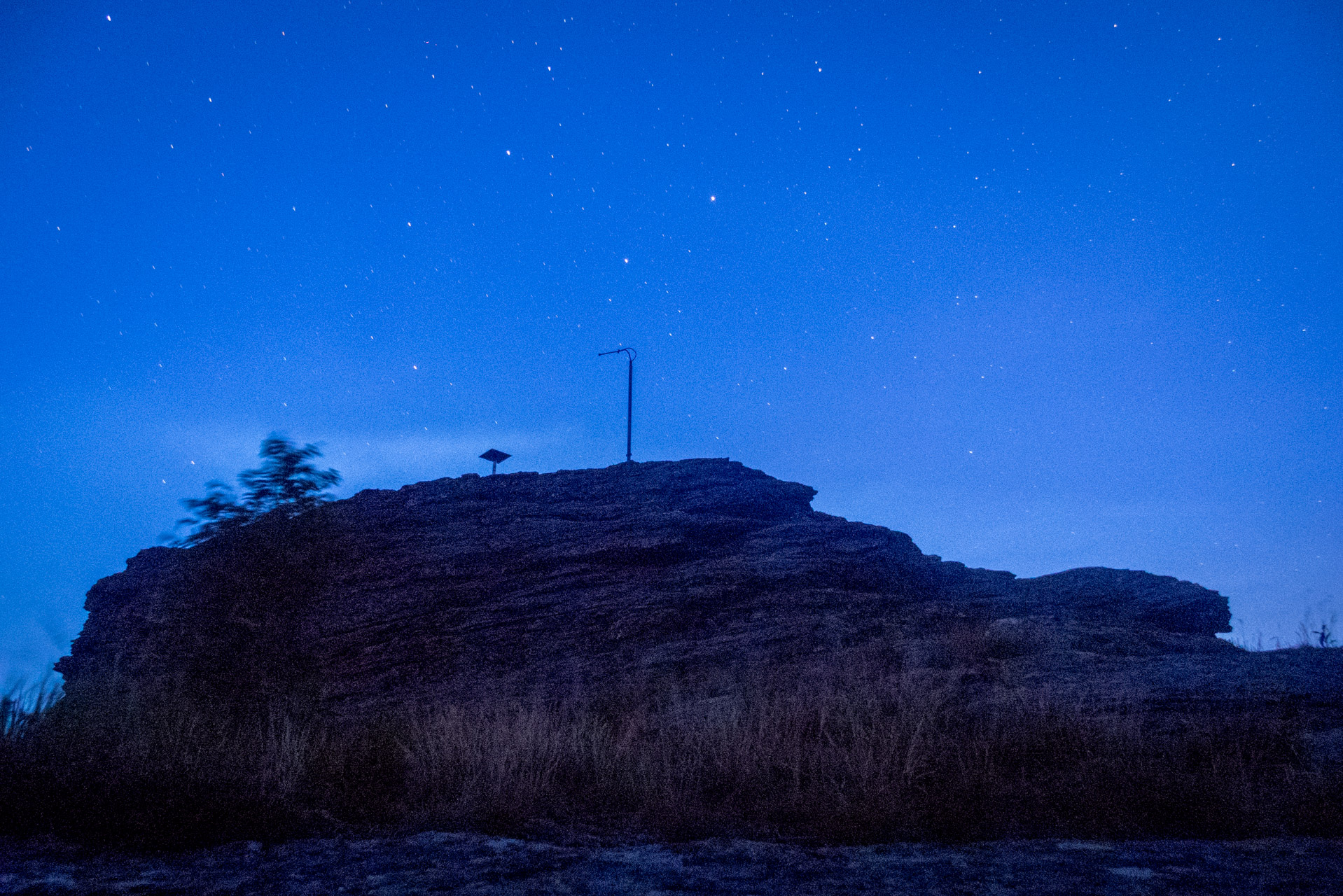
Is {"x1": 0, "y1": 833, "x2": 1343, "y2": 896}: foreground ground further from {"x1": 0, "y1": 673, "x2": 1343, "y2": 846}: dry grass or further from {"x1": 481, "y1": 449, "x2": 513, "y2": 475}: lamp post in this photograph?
{"x1": 481, "y1": 449, "x2": 513, "y2": 475}: lamp post

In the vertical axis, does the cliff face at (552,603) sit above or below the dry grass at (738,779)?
above

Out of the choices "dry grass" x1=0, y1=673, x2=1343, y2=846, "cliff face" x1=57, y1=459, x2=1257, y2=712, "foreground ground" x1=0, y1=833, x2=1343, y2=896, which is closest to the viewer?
"foreground ground" x1=0, y1=833, x2=1343, y2=896

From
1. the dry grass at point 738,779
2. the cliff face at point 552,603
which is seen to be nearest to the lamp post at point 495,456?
the cliff face at point 552,603

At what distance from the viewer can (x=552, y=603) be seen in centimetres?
1853

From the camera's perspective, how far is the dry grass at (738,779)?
18.1ft

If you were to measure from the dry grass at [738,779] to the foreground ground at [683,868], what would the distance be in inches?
15.4

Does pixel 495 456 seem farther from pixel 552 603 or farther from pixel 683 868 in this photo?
pixel 683 868

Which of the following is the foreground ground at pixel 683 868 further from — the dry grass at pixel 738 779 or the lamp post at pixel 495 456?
the lamp post at pixel 495 456

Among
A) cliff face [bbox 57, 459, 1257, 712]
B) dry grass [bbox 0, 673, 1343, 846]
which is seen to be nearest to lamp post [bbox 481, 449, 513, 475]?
cliff face [bbox 57, 459, 1257, 712]

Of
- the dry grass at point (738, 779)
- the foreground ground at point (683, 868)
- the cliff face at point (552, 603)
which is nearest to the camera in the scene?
the foreground ground at point (683, 868)

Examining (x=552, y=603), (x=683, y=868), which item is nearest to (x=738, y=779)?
(x=683, y=868)

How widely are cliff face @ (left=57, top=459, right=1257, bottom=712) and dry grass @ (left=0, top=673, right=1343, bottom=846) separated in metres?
5.74

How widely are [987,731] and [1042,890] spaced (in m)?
4.51

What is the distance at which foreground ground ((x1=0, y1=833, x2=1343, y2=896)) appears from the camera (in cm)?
419
